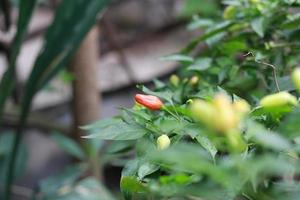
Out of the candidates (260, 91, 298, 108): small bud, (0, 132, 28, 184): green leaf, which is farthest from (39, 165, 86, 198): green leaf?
(260, 91, 298, 108): small bud

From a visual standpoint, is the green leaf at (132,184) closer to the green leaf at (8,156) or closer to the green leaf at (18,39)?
the green leaf at (18,39)

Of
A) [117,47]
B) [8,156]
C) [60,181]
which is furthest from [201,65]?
[117,47]

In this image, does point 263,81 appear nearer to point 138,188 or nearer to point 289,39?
point 289,39

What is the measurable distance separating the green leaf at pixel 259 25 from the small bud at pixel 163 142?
0.29 meters

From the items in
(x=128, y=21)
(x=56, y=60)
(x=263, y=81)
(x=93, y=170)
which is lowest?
(x=128, y=21)

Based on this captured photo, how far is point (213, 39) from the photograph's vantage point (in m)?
0.83

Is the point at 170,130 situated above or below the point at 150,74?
above

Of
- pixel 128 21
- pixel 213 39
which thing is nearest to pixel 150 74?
pixel 128 21

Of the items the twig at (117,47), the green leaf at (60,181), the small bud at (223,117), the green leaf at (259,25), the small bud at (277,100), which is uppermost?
the small bud at (223,117)

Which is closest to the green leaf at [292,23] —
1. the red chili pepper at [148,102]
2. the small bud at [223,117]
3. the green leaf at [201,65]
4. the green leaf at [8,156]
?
the green leaf at [201,65]

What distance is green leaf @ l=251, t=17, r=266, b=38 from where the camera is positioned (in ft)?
2.41

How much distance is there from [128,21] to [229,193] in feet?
6.85

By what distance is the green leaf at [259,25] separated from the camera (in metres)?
0.73

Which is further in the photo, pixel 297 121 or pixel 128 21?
pixel 128 21
